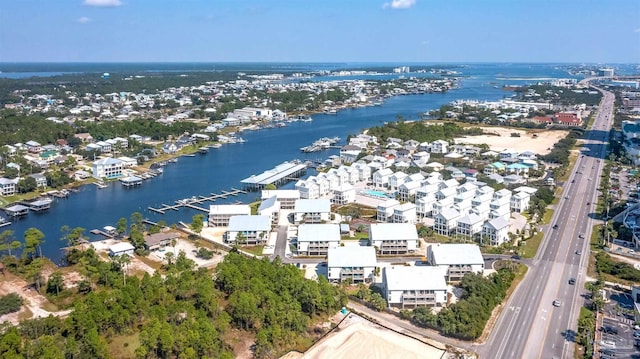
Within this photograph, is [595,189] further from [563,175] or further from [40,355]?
[40,355]

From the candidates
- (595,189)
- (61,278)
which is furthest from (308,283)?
(595,189)

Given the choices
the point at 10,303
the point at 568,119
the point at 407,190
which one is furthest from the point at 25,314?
the point at 568,119

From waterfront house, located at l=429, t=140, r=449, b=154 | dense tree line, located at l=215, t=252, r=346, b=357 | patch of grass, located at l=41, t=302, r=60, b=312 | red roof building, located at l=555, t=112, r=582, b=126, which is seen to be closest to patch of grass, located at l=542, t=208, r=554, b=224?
dense tree line, located at l=215, t=252, r=346, b=357

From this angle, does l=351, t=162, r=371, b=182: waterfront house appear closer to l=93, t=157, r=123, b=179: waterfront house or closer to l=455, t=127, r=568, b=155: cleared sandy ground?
l=455, t=127, r=568, b=155: cleared sandy ground

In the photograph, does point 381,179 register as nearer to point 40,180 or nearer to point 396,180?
point 396,180

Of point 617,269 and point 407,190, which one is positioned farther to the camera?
point 407,190

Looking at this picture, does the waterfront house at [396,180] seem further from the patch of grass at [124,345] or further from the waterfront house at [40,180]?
the waterfront house at [40,180]

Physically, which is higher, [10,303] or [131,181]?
[131,181]
